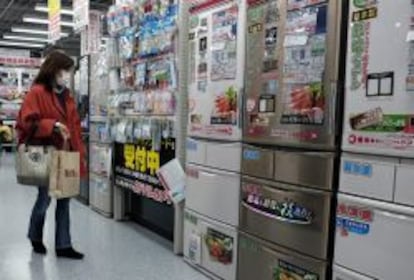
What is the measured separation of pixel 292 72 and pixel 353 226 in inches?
31.2

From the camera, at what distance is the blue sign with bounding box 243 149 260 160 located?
2789 millimetres

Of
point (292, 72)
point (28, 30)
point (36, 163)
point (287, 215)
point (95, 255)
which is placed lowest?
point (95, 255)

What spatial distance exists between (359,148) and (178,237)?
203cm

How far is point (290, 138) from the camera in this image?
250 cm

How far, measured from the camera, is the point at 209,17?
330 centimetres

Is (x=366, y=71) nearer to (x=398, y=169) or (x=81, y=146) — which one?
(x=398, y=169)

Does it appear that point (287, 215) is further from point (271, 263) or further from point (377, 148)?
point (377, 148)

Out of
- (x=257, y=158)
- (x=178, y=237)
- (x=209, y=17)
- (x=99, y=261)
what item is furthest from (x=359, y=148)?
(x=99, y=261)

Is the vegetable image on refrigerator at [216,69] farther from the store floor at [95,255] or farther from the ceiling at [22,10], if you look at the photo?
the ceiling at [22,10]

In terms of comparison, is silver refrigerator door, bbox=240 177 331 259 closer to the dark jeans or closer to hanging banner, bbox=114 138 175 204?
hanging banner, bbox=114 138 175 204

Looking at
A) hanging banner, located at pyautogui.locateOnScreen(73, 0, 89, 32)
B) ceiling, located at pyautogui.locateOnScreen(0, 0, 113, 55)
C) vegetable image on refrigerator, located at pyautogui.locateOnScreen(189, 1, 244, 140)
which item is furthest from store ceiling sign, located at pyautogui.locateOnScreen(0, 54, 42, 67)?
vegetable image on refrigerator, located at pyautogui.locateOnScreen(189, 1, 244, 140)

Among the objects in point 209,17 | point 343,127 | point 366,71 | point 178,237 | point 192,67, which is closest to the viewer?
point 366,71

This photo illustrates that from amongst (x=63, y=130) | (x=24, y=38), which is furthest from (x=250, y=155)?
(x=24, y=38)

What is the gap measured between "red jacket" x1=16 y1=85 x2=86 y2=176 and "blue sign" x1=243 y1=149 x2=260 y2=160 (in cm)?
142
